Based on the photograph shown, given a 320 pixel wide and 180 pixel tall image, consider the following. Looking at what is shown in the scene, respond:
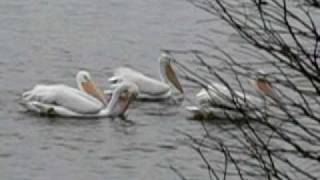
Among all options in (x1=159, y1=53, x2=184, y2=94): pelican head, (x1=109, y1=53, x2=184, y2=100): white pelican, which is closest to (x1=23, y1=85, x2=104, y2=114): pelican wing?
(x1=109, y1=53, x2=184, y2=100): white pelican

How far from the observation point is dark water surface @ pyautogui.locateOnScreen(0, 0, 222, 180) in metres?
11.3

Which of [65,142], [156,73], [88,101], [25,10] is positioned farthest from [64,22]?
[65,142]

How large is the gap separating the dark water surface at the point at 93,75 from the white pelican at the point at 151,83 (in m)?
0.15

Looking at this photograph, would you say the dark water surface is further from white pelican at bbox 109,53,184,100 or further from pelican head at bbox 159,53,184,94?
pelican head at bbox 159,53,184,94

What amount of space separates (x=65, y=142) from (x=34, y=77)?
3.04 meters

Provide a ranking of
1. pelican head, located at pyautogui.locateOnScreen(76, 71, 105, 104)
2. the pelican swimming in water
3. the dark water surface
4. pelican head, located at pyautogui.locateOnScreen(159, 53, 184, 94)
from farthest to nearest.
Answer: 1. pelican head, located at pyautogui.locateOnScreen(159, 53, 184, 94)
2. pelican head, located at pyautogui.locateOnScreen(76, 71, 105, 104)
3. the pelican swimming in water
4. the dark water surface

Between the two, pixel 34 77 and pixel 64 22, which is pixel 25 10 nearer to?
pixel 64 22

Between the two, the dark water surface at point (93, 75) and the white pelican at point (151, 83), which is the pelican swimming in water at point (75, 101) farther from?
the white pelican at point (151, 83)

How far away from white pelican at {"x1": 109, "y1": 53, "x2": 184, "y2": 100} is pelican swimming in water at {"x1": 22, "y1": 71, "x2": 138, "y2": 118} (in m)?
0.41

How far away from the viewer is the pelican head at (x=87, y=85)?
45.3ft

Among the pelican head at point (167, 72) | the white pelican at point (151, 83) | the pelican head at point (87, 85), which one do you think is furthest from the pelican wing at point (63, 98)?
the pelican head at point (167, 72)

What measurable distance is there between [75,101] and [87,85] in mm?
614

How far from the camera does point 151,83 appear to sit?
46.9ft

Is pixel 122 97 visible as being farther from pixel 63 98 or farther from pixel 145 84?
pixel 145 84
